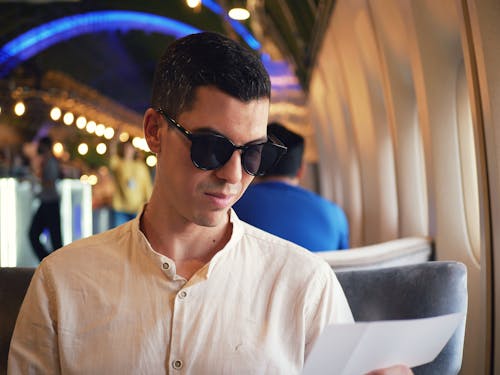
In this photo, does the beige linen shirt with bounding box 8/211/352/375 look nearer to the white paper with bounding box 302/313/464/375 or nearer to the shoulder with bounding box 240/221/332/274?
the shoulder with bounding box 240/221/332/274

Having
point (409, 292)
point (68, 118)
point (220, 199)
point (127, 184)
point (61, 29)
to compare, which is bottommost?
point (409, 292)

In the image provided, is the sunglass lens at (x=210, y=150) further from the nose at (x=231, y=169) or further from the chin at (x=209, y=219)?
the chin at (x=209, y=219)

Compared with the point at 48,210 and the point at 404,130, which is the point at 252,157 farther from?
the point at 48,210

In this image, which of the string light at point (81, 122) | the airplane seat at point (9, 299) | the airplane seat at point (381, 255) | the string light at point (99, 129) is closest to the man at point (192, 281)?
the airplane seat at point (9, 299)

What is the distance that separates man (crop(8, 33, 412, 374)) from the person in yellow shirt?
8933 mm

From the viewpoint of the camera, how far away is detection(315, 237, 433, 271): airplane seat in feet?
11.6

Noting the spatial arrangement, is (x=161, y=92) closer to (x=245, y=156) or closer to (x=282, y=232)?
(x=245, y=156)

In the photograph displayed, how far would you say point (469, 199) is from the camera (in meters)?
5.00

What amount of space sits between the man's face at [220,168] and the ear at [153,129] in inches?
4.0

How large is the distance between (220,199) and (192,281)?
25 cm

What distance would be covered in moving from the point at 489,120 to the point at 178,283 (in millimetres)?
1954

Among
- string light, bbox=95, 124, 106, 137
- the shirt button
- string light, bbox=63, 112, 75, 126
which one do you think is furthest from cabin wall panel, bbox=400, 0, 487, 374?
string light, bbox=95, 124, 106, 137

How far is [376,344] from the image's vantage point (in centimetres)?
191

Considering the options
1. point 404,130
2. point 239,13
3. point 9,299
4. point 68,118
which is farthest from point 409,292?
point 68,118
